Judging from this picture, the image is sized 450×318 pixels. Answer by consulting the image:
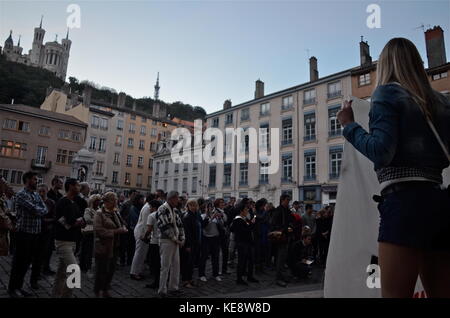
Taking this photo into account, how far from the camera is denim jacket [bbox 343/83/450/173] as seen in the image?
158 cm

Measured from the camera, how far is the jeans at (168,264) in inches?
259

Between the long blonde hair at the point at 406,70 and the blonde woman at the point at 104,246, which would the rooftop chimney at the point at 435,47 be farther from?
the long blonde hair at the point at 406,70

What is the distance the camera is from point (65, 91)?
53312 millimetres

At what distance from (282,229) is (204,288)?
2.72 meters

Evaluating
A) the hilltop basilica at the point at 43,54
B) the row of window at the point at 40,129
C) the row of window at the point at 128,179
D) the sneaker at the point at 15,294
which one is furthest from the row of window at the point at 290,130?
the hilltop basilica at the point at 43,54

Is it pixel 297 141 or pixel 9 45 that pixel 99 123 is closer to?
pixel 297 141

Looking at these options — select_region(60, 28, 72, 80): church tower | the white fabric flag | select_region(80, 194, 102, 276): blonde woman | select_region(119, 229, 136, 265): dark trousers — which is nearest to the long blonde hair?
the white fabric flag

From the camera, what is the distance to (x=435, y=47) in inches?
1031

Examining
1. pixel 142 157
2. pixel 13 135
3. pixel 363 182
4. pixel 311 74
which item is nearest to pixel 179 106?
pixel 142 157

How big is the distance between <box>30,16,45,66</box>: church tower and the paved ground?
147581 millimetres

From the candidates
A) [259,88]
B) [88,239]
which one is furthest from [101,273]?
[259,88]

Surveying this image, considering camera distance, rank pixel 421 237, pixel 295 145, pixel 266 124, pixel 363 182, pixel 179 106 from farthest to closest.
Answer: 1. pixel 179 106
2. pixel 266 124
3. pixel 295 145
4. pixel 363 182
5. pixel 421 237
